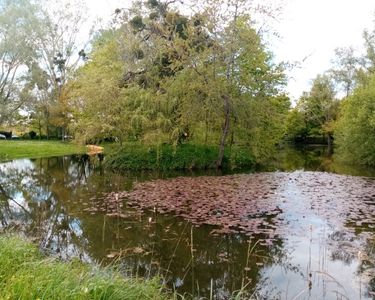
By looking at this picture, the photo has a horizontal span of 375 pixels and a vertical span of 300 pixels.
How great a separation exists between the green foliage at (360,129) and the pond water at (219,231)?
8872mm

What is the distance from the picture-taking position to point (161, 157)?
20.6 metres

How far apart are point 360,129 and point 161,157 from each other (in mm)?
12858

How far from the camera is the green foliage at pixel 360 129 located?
72.4ft

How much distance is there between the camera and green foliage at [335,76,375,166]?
2208cm

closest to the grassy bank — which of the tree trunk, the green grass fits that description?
the tree trunk

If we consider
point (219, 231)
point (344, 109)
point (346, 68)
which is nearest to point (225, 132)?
point (344, 109)

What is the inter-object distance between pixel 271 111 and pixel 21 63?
60.0 ft

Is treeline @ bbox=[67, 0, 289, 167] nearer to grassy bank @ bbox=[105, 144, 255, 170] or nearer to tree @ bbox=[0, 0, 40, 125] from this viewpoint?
grassy bank @ bbox=[105, 144, 255, 170]

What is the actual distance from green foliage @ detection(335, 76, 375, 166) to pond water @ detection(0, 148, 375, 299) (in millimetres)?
8872

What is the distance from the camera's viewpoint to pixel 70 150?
108 ft

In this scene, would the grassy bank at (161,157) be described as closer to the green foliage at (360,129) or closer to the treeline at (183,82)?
the treeline at (183,82)

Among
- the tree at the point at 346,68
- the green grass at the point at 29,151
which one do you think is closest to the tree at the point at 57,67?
the green grass at the point at 29,151

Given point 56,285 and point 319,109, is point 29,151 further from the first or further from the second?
point 319,109

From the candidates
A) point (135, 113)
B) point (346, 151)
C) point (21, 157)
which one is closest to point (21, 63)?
point (21, 157)
